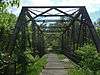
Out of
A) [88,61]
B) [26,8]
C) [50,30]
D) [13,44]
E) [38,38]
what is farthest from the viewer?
[50,30]

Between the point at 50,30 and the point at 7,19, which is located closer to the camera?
the point at 7,19

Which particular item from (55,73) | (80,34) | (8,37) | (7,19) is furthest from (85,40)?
(7,19)

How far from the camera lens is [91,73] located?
47.3ft

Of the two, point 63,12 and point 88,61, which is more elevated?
point 63,12

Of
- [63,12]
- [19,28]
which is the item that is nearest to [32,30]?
[63,12]

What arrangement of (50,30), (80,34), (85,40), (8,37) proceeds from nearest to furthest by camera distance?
(8,37) < (85,40) < (80,34) < (50,30)

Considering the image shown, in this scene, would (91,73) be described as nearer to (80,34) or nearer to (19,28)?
(19,28)

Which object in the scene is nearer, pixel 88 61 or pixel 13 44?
pixel 88 61

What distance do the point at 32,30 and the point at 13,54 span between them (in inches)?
671

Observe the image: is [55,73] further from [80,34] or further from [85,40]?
[80,34]

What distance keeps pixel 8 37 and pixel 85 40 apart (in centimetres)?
776

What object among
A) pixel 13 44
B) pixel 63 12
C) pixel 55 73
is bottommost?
pixel 55 73

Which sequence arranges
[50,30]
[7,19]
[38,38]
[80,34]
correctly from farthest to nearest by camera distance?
1. [50,30]
2. [38,38]
3. [80,34]
4. [7,19]

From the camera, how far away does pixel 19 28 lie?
2105 cm
